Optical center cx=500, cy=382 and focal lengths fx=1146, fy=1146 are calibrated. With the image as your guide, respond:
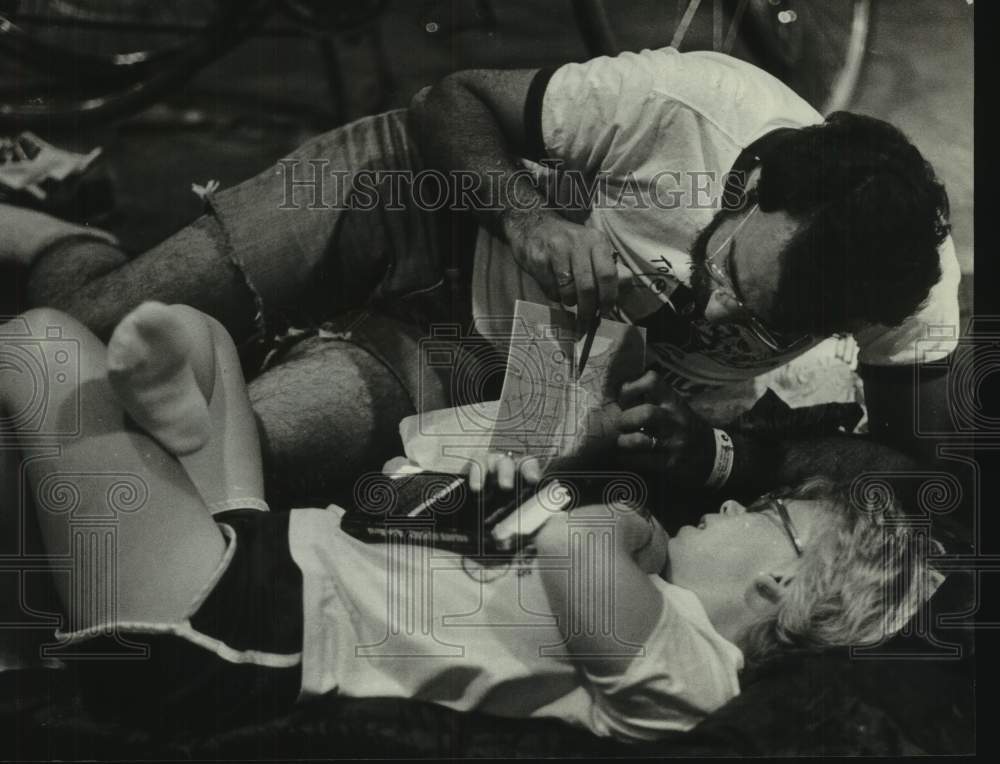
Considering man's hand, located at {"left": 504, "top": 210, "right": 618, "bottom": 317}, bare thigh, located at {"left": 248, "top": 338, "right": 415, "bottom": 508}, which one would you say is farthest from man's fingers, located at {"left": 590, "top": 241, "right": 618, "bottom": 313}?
bare thigh, located at {"left": 248, "top": 338, "right": 415, "bottom": 508}

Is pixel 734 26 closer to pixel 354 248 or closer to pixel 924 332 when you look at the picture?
pixel 924 332

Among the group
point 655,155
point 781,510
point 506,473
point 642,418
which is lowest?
point 781,510

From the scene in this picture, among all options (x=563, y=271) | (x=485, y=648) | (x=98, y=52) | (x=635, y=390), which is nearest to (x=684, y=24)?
(x=563, y=271)

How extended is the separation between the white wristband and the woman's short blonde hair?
134mm

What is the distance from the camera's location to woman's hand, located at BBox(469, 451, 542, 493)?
266 centimetres

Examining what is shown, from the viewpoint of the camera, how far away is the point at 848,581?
266 centimetres

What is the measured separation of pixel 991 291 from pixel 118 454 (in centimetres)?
215

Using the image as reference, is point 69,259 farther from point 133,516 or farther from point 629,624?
point 629,624

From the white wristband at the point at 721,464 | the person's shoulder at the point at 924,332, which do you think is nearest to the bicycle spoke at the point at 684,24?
the person's shoulder at the point at 924,332

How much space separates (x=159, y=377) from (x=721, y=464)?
1299 mm

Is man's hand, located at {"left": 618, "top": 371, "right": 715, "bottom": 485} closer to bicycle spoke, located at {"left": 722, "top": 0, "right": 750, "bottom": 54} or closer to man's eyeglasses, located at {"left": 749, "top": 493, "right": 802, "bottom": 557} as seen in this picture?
man's eyeglasses, located at {"left": 749, "top": 493, "right": 802, "bottom": 557}

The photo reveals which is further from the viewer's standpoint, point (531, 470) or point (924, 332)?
point (924, 332)

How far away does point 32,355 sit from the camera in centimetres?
262

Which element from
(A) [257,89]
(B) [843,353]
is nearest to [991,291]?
(B) [843,353]
